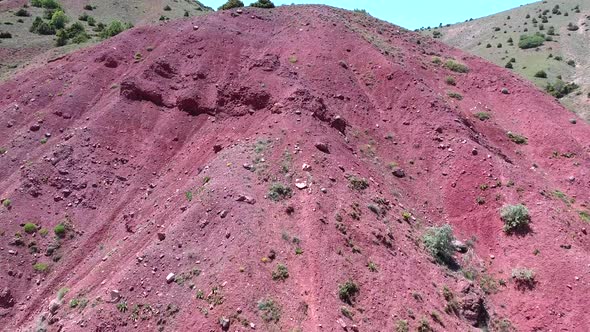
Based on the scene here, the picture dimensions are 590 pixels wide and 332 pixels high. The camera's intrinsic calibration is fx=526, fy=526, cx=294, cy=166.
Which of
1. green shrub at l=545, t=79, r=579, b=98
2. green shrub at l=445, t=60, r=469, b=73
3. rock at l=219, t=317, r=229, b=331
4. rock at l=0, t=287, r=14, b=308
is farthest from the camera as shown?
green shrub at l=545, t=79, r=579, b=98

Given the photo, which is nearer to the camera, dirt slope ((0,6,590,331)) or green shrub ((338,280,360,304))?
green shrub ((338,280,360,304))

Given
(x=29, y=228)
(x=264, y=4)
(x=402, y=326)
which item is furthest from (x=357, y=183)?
(x=264, y=4)

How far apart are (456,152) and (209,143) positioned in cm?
1158

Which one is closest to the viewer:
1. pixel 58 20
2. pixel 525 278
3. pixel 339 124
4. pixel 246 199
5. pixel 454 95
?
pixel 246 199

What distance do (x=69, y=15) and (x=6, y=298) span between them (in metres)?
53.5

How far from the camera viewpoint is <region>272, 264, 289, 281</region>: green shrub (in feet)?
54.3

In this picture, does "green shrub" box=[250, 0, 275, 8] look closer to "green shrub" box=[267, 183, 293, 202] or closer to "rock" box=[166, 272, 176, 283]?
"green shrub" box=[267, 183, 293, 202]

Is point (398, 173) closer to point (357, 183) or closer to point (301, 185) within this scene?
point (357, 183)

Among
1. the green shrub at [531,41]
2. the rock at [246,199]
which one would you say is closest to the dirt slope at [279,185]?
the rock at [246,199]

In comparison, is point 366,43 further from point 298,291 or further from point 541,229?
point 298,291

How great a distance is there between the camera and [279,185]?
19.9 metres

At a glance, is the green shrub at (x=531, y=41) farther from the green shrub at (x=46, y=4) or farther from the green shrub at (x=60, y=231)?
the green shrub at (x=60, y=231)

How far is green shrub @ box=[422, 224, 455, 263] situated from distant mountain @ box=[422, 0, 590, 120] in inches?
1202

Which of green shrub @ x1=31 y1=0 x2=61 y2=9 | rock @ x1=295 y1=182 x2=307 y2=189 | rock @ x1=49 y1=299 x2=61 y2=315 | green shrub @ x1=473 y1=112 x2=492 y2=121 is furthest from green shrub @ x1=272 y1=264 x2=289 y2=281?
green shrub @ x1=31 y1=0 x2=61 y2=9
